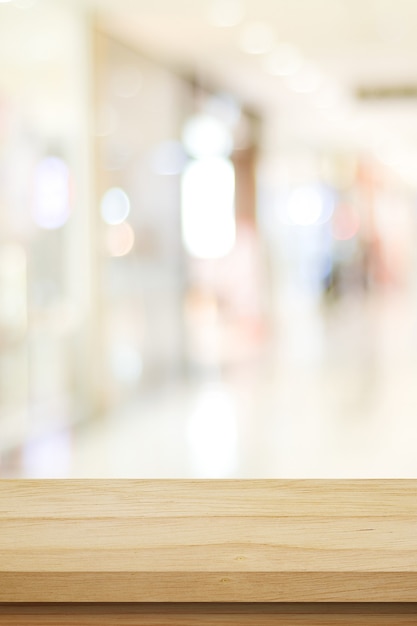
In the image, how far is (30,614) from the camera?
814 mm

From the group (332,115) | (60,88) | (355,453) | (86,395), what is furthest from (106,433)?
(332,115)

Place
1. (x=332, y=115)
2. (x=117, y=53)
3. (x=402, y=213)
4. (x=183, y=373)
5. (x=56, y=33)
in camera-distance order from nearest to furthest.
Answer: (x=56, y=33), (x=117, y=53), (x=183, y=373), (x=332, y=115), (x=402, y=213)

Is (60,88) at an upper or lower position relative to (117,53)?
lower

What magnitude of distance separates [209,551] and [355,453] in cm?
511

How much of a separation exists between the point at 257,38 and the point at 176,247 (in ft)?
9.56

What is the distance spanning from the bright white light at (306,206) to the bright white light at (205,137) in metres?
9.36

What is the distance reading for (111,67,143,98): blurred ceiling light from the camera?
30.6 feet

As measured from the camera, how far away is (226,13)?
8242 mm

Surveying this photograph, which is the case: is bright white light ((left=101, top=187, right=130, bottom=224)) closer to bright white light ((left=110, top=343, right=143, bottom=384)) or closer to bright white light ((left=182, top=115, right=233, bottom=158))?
bright white light ((left=110, top=343, right=143, bottom=384))

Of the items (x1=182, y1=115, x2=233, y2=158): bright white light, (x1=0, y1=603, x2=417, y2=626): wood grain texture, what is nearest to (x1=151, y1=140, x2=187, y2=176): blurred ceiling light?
(x1=182, y1=115, x2=233, y2=158): bright white light

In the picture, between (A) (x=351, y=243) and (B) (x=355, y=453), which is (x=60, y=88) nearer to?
(B) (x=355, y=453)

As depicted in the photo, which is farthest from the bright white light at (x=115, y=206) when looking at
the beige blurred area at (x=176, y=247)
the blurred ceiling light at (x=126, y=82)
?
the blurred ceiling light at (x=126, y=82)

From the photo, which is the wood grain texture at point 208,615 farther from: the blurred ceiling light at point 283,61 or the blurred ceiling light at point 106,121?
the blurred ceiling light at point 283,61

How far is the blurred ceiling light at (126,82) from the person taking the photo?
931 cm
